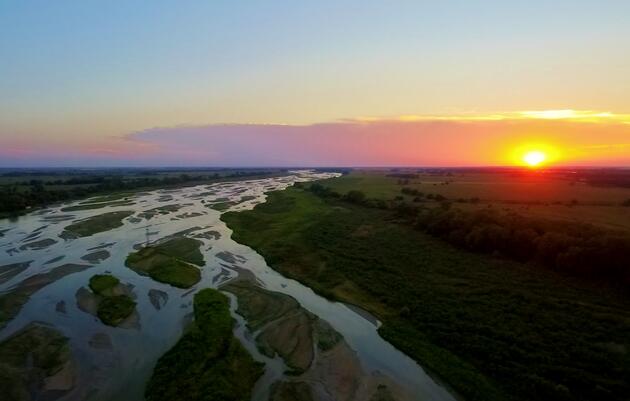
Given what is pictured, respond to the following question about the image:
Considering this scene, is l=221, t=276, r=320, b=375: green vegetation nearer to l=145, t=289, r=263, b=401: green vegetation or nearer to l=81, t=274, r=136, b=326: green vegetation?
l=145, t=289, r=263, b=401: green vegetation

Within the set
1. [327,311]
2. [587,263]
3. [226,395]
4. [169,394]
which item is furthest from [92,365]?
[587,263]

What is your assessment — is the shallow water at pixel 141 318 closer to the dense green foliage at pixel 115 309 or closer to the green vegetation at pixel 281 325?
the dense green foliage at pixel 115 309

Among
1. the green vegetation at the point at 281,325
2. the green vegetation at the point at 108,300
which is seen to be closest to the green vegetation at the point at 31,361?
the green vegetation at the point at 108,300

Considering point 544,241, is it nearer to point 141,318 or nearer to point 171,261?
point 141,318

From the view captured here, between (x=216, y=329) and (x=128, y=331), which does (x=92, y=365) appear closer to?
(x=128, y=331)

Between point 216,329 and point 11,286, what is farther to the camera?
point 11,286

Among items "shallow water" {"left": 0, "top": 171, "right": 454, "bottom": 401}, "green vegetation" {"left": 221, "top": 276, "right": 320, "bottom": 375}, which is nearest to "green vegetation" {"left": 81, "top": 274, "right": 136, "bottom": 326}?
"shallow water" {"left": 0, "top": 171, "right": 454, "bottom": 401}
